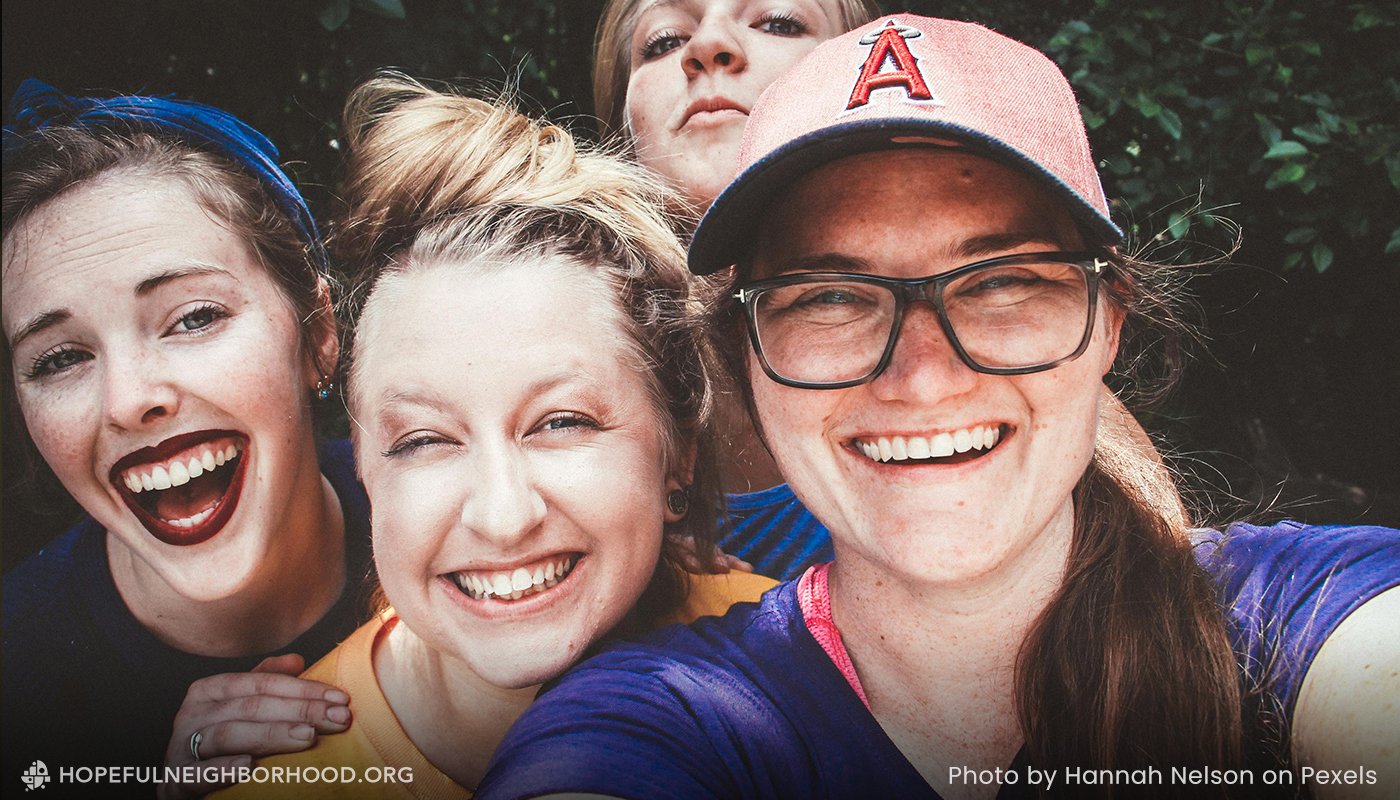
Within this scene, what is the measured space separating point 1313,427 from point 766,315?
5.01 feet

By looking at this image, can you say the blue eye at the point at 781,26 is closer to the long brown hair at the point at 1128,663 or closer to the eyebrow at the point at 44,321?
the long brown hair at the point at 1128,663

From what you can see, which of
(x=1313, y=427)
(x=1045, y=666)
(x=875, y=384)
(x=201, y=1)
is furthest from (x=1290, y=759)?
(x=201, y=1)

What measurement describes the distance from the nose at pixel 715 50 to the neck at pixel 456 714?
1.46 metres

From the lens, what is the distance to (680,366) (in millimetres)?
2037

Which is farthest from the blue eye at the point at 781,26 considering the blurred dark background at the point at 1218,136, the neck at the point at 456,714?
the neck at the point at 456,714

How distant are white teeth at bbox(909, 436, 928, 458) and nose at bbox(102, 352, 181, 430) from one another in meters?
1.48

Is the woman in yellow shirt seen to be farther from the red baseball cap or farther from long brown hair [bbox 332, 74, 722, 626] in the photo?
the red baseball cap

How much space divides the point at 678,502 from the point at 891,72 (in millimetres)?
973

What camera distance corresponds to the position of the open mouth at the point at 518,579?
1.90 meters

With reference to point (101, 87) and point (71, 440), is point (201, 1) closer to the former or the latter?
point (101, 87)

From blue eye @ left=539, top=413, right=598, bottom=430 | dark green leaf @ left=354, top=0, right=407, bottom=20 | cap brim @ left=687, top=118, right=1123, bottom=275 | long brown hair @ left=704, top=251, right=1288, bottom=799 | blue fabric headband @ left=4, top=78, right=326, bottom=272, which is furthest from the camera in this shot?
dark green leaf @ left=354, top=0, right=407, bottom=20

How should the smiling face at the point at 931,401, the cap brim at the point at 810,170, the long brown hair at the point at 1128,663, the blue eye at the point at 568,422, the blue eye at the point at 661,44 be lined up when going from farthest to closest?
the blue eye at the point at 661,44 < the blue eye at the point at 568,422 < the long brown hair at the point at 1128,663 < the smiling face at the point at 931,401 < the cap brim at the point at 810,170

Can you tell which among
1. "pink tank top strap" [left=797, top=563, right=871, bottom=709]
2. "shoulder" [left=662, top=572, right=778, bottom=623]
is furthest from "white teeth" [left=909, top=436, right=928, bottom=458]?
"shoulder" [left=662, top=572, right=778, bottom=623]

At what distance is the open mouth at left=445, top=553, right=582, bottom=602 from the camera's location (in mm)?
1902
